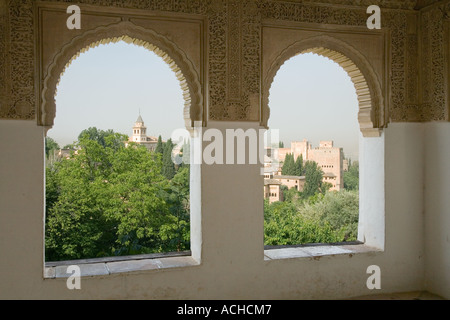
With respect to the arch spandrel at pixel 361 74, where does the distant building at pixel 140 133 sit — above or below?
above

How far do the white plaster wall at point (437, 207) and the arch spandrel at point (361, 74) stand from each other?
0.63 m

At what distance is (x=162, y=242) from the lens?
70.9 ft

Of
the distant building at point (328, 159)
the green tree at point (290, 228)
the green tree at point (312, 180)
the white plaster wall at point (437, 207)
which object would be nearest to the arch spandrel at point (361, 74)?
the white plaster wall at point (437, 207)

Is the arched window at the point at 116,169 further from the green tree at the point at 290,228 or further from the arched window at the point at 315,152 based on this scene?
the arched window at the point at 315,152

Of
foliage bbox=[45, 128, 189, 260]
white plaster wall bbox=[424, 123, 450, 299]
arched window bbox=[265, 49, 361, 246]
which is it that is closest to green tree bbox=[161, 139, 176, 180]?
foliage bbox=[45, 128, 189, 260]

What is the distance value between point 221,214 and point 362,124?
1.99 m

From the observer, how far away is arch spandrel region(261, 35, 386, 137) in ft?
15.6

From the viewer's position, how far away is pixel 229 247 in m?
4.42

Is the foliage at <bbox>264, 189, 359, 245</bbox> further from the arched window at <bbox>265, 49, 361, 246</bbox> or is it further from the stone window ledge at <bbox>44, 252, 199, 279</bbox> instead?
the stone window ledge at <bbox>44, 252, 199, 279</bbox>

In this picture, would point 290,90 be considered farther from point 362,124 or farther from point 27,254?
point 27,254

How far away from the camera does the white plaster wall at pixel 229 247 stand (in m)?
3.87

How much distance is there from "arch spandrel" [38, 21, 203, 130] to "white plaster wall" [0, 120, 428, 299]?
28 centimetres
